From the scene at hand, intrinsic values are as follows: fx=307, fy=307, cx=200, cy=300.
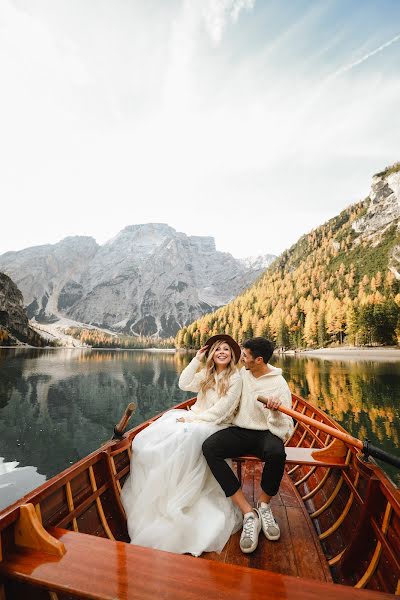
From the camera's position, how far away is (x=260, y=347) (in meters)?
4.84

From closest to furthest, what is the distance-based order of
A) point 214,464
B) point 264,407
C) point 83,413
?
point 214,464
point 264,407
point 83,413

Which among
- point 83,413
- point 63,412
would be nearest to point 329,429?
point 83,413

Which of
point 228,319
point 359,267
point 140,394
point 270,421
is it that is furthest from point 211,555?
point 359,267

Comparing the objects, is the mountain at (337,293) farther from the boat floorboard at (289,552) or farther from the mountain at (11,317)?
the boat floorboard at (289,552)

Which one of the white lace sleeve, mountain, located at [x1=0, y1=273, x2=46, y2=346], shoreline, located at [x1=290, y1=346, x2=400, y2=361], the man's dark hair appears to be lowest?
shoreline, located at [x1=290, y1=346, x2=400, y2=361]

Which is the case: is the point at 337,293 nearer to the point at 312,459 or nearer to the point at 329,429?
the point at 312,459

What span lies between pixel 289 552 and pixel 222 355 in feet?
8.68

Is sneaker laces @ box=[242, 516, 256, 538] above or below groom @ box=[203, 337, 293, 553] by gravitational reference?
below

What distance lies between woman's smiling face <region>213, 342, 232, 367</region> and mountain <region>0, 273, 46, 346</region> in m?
126

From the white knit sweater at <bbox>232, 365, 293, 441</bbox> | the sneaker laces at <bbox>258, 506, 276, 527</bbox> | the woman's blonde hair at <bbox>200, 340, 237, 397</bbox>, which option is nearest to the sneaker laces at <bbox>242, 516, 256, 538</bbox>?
the sneaker laces at <bbox>258, 506, 276, 527</bbox>

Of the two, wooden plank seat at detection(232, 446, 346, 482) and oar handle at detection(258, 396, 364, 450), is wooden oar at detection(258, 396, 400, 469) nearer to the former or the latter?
oar handle at detection(258, 396, 364, 450)

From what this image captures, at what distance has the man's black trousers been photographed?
408cm

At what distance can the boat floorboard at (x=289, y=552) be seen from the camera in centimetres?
351

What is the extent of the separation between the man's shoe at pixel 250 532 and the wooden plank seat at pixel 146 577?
1653 mm
